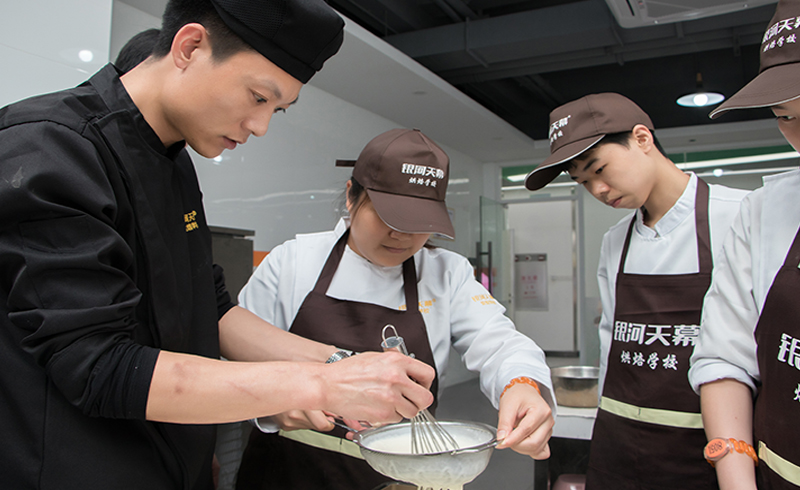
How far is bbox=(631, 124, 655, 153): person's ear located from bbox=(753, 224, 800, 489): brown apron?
77cm

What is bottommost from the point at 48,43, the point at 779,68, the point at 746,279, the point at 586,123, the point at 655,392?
the point at 655,392

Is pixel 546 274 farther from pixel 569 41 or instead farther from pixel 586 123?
pixel 586 123

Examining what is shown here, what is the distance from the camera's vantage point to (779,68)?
0.90 metres

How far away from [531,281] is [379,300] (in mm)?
7608

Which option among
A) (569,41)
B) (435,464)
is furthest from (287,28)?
(569,41)

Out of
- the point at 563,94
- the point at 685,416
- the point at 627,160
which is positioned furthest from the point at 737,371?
the point at 563,94

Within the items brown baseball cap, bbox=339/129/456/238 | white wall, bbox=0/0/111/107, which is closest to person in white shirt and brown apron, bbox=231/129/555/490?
brown baseball cap, bbox=339/129/456/238

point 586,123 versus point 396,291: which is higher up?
point 586,123

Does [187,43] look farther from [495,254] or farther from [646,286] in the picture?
[495,254]

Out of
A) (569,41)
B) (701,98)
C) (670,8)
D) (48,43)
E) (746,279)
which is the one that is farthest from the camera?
(701,98)

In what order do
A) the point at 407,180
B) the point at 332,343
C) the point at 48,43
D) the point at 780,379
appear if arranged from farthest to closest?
the point at 48,43
the point at 332,343
the point at 407,180
the point at 780,379

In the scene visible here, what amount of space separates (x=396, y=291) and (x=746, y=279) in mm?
863

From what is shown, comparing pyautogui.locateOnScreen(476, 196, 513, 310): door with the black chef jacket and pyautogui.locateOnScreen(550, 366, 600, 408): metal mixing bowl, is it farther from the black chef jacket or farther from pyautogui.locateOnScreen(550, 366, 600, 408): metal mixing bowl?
Answer: the black chef jacket

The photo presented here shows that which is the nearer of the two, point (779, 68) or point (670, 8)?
point (779, 68)
